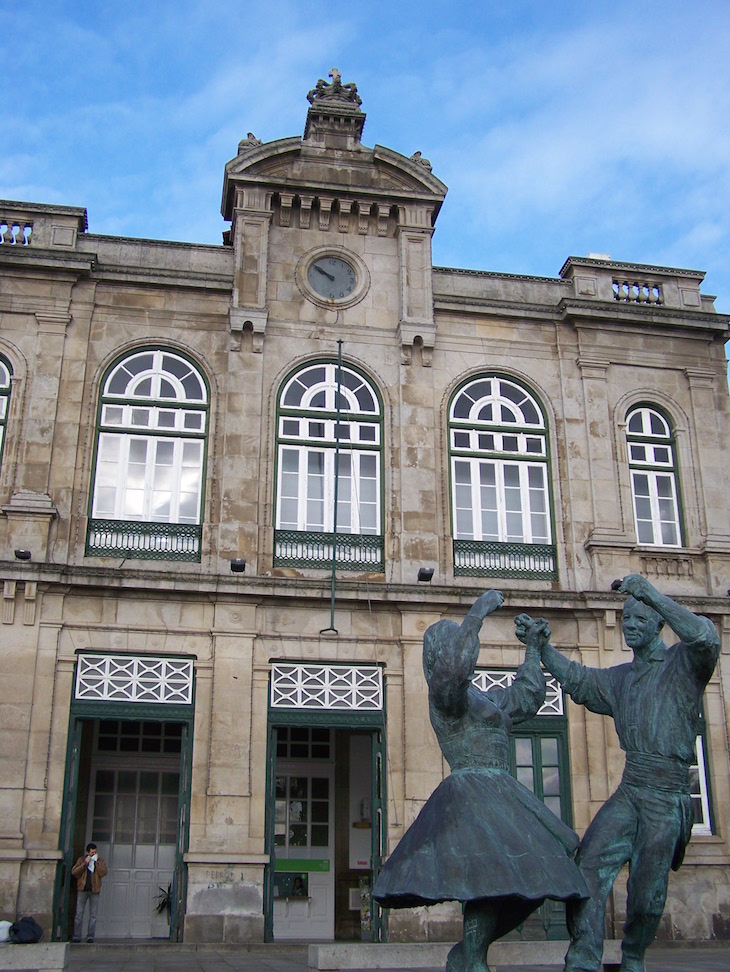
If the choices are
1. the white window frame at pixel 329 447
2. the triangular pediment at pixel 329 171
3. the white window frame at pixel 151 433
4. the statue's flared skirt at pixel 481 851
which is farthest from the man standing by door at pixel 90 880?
the triangular pediment at pixel 329 171

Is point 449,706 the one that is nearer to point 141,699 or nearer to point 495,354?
point 141,699

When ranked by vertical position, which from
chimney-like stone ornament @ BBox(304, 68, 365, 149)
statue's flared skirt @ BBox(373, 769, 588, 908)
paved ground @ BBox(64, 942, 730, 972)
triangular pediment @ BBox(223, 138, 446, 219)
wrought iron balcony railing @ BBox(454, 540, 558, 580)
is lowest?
paved ground @ BBox(64, 942, 730, 972)

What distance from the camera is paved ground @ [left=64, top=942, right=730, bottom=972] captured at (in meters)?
11.9

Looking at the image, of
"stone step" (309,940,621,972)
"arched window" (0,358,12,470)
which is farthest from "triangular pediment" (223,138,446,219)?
"stone step" (309,940,621,972)

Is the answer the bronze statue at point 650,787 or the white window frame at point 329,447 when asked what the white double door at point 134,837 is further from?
the bronze statue at point 650,787

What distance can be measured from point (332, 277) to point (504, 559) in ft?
19.1

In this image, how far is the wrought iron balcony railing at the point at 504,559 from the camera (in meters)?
17.5

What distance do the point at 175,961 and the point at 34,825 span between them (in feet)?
10.5

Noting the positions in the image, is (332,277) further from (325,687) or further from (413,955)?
(413,955)

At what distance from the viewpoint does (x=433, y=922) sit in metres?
15.4

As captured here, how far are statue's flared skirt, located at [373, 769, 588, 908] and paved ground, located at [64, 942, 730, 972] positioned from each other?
5263 millimetres

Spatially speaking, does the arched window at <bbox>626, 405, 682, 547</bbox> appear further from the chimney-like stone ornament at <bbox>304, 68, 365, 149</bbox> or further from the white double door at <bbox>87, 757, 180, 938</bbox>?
the white double door at <bbox>87, 757, 180, 938</bbox>

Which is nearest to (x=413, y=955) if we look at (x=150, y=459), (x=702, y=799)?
(x=702, y=799)

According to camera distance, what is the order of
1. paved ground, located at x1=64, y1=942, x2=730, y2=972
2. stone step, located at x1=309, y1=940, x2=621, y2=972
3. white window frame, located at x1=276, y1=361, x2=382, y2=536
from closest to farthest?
stone step, located at x1=309, y1=940, x2=621, y2=972, paved ground, located at x1=64, y1=942, x2=730, y2=972, white window frame, located at x1=276, y1=361, x2=382, y2=536
